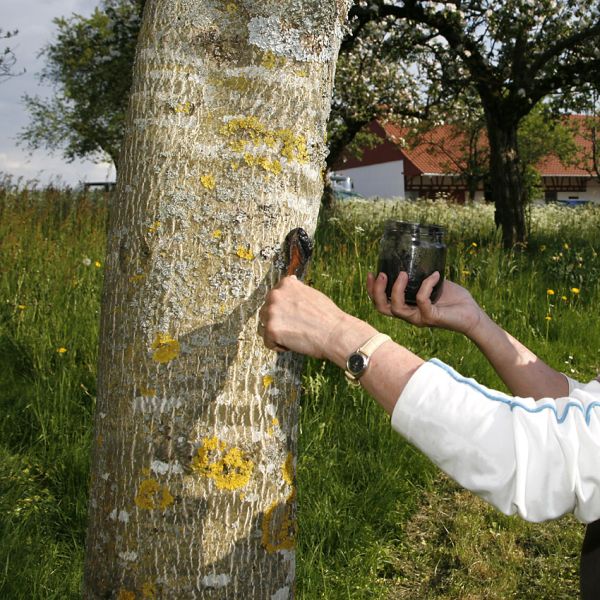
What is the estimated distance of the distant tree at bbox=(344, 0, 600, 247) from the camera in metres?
10.9

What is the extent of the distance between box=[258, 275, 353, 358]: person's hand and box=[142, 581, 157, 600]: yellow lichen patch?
27.4 inches

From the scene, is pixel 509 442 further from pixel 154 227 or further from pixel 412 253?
pixel 154 227

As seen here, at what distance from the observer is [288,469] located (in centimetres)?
189

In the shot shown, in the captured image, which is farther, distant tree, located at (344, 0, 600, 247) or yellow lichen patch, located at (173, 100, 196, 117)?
distant tree, located at (344, 0, 600, 247)

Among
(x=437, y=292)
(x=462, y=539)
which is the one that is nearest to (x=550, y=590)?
(x=462, y=539)

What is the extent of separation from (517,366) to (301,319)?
94 cm

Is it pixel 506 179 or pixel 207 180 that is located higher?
pixel 506 179

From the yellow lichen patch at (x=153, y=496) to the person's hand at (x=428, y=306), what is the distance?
786mm

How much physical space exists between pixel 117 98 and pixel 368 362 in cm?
1943

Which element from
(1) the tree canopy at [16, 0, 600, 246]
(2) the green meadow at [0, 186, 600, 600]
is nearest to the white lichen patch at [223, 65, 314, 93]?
(2) the green meadow at [0, 186, 600, 600]

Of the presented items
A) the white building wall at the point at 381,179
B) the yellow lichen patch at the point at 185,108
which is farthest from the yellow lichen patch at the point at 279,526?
the white building wall at the point at 381,179

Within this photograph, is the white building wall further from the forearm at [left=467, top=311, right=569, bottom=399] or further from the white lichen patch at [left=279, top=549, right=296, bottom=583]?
the white lichen patch at [left=279, top=549, right=296, bottom=583]

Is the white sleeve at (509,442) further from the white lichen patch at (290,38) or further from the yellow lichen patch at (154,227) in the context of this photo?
the white lichen patch at (290,38)

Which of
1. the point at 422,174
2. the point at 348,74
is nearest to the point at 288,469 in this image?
the point at 348,74
